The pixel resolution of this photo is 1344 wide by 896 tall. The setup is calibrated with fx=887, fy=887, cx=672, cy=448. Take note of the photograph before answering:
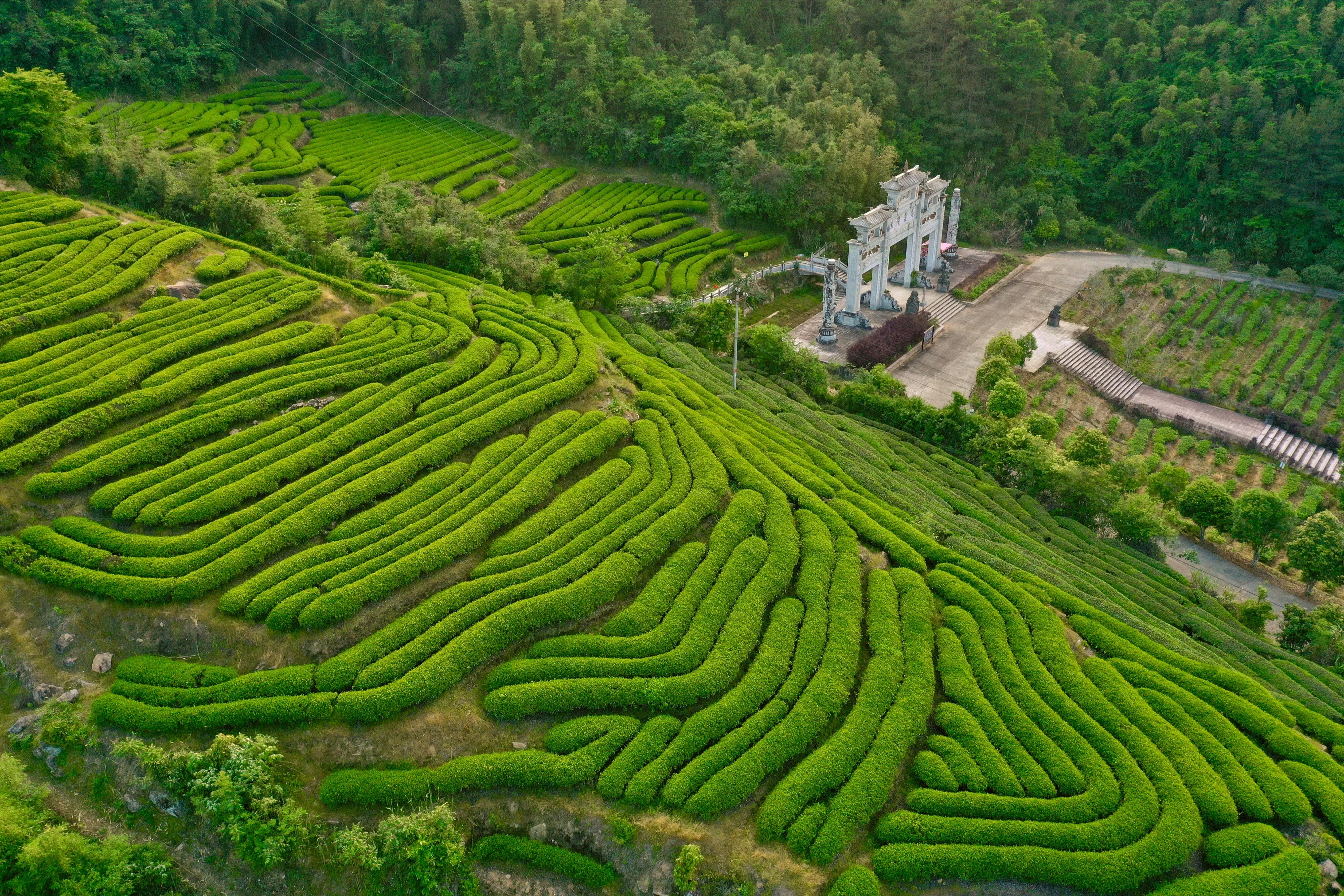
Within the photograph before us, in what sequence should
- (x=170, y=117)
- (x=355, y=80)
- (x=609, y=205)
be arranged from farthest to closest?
(x=355, y=80) → (x=170, y=117) → (x=609, y=205)

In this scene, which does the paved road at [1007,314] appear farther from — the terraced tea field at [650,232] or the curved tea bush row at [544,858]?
the curved tea bush row at [544,858]

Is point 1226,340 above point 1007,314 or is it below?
above

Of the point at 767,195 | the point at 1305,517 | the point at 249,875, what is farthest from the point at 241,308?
the point at 1305,517

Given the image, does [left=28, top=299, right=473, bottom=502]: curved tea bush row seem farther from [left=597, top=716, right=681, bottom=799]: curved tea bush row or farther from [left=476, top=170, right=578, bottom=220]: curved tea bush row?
[left=476, top=170, right=578, bottom=220]: curved tea bush row

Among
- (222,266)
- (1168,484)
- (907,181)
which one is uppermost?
(907,181)

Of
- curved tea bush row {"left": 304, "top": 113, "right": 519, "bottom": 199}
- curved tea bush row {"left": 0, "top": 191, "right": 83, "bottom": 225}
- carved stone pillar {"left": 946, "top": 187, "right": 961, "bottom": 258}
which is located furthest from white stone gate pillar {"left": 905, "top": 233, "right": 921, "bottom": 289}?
curved tea bush row {"left": 0, "top": 191, "right": 83, "bottom": 225}

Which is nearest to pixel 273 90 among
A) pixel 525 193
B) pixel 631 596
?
pixel 525 193

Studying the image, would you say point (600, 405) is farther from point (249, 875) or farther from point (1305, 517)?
point (1305, 517)

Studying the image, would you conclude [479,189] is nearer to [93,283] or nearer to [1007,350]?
[93,283]

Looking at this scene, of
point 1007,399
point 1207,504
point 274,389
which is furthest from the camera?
point 1007,399
